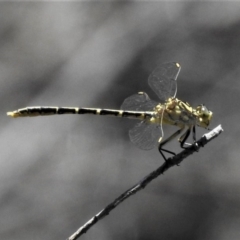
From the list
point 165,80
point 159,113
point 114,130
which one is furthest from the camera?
point 114,130

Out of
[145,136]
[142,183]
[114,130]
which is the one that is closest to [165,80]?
[145,136]

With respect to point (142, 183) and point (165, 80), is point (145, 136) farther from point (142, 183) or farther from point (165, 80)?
point (142, 183)

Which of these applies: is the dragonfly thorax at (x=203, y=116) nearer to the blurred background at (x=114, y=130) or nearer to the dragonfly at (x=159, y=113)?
the dragonfly at (x=159, y=113)

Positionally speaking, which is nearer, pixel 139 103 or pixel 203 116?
pixel 203 116

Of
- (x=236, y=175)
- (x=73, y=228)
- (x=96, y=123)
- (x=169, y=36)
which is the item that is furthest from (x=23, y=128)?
(x=236, y=175)

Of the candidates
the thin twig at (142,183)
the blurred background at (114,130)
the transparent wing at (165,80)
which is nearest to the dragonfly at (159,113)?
the transparent wing at (165,80)

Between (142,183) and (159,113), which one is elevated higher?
(159,113)
